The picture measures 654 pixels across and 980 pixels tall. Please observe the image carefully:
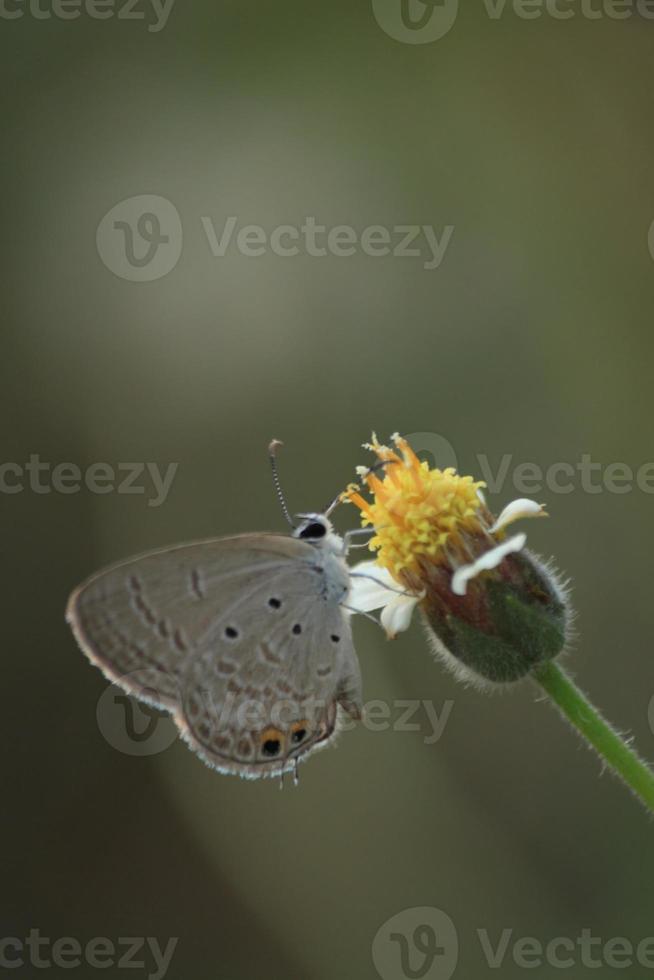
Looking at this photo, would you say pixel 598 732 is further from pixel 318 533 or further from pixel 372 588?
pixel 318 533

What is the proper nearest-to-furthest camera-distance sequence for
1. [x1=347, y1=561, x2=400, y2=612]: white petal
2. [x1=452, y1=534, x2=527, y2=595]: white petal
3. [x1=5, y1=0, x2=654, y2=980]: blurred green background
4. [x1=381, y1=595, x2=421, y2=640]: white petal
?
[x1=452, y1=534, x2=527, y2=595]: white petal, [x1=381, y1=595, x2=421, y2=640]: white petal, [x1=347, y1=561, x2=400, y2=612]: white petal, [x1=5, y1=0, x2=654, y2=980]: blurred green background

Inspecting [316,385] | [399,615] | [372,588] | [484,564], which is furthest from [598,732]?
[316,385]

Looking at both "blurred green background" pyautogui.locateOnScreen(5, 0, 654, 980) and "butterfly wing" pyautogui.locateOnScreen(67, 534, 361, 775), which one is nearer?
"butterfly wing" pyautogui.locateOnScreen(67, 534, 361, 775)

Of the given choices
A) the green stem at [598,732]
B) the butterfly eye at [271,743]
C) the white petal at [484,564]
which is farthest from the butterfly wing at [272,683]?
the green stem at [598,732]

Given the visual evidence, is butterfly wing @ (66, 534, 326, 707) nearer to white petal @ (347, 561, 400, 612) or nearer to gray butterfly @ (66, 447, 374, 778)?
gray butterfly @ (66, 447, 374, 778)

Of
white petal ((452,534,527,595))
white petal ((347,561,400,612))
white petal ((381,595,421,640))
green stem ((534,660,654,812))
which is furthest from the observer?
white petal ((347,561,400,612))

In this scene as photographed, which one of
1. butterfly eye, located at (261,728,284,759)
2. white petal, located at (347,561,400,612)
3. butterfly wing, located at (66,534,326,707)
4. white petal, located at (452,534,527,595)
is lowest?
butterfly eye, located at (261,728,284,759)

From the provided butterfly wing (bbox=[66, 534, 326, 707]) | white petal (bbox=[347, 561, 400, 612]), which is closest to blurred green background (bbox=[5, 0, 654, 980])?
white petal (bbox=[347, 561, 400, 612])

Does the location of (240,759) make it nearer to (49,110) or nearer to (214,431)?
(214,431)
